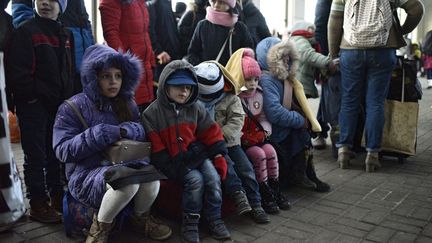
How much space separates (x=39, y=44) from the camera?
2.96 metres

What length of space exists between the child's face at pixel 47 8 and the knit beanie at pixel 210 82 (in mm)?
1048

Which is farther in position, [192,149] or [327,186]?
[327,186]

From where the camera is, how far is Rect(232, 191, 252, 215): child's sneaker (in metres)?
3.08

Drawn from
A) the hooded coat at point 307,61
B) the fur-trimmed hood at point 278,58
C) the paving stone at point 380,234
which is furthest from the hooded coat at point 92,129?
the hooded coat at point 307,61

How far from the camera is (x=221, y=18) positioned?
4199 millimetres

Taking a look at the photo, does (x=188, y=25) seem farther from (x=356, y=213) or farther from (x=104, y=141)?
(x=356, y=213)

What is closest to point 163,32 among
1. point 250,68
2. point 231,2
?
point 231,2

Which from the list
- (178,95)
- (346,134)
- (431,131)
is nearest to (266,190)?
(178,95)

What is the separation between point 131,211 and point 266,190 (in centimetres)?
106

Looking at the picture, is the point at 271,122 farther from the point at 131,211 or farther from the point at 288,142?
the point at 131,211

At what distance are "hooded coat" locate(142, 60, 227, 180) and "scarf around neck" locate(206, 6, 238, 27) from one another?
1.32 meters

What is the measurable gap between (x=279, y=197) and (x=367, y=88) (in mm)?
1644

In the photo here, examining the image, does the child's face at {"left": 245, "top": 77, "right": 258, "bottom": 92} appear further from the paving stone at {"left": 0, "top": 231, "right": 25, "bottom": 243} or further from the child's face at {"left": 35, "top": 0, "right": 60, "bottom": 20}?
the paving stone at {"left": 0, "top": 231, "right": 25, "bottom": 243}

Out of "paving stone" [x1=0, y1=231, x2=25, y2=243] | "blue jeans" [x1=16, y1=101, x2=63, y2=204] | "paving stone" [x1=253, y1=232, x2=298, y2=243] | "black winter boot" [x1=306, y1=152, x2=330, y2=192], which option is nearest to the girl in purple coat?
"blue jeans" [x1=16, y1=101, x2=63, y2=204]
